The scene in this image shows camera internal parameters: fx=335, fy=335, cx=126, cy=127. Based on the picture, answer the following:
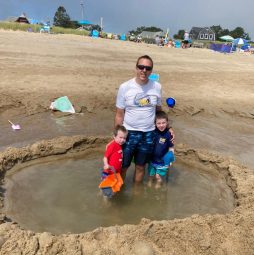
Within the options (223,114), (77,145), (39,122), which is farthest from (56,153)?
(223,114)

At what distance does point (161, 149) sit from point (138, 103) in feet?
2.94

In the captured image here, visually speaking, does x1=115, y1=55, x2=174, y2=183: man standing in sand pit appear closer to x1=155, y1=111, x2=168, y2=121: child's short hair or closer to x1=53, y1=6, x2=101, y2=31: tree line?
x1=155, y1=111, x2=168, y2=121: child's short hair

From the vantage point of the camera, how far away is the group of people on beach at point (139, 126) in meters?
4.27

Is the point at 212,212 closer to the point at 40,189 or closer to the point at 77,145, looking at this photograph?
the point at 40,189

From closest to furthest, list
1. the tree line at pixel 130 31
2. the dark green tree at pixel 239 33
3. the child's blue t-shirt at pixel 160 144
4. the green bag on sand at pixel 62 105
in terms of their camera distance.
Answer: the child's blue t-shirt at pixel 160 144 < the green bag on sand at pixel 62 105 < the tree line at pixel 130 31 < the dark green tree at pixel 239 33

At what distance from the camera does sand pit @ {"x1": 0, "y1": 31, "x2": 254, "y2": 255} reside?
350cm

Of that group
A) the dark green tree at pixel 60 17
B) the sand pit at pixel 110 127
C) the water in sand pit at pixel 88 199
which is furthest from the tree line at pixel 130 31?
the water in sand pit at pixel 88 199

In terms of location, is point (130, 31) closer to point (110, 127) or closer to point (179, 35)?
point (179, 35)

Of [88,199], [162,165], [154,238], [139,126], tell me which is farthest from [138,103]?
[154,238]

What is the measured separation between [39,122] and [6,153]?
2.05 m

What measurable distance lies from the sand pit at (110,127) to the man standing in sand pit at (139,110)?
43.6 inches

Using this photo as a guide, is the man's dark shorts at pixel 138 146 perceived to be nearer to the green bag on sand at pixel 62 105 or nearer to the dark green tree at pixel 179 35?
the green bag on sand at pixel 62 105

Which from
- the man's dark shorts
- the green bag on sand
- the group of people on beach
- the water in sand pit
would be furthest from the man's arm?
the green bag on sand

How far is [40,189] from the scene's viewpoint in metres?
4.96
